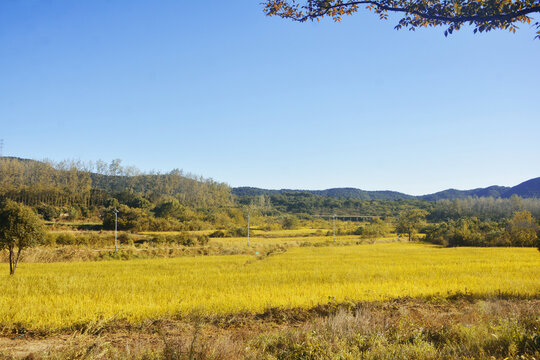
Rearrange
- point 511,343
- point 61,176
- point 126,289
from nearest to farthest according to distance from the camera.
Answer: point 511,343 → point 126,289 → point 61,176

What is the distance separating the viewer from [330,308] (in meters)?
10.6

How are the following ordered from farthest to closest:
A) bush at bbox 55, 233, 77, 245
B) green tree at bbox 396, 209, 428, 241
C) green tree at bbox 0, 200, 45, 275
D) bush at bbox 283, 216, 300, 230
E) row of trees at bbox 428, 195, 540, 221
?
bush at bbox 283, 216, 300, 230
row of trees at bbox 428, 195, 540, 221
green tree at bbox 396, 209, 428, 241
bush at bbox 55, 233, 77, 245
green tree at bbox 0, 200, 45, 275

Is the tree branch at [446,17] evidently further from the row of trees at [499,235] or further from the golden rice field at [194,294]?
the row of trees at [499,235]

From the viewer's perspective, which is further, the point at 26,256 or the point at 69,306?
the point at 26,256

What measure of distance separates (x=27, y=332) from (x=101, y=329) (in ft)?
6.47

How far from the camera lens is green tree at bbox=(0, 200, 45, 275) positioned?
60.7 feet

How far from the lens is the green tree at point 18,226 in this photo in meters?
18.5

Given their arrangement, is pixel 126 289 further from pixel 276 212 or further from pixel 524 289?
pixel 276 212

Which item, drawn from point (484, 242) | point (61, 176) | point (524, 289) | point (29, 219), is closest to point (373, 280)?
point (524, 289)

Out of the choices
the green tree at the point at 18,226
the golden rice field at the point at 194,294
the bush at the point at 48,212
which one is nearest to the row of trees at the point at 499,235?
the golden rice field at the point at 194,294

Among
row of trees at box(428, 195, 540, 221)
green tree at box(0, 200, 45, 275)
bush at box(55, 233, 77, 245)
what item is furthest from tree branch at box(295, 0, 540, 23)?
row of trees at box(428, 195, 540, 221)

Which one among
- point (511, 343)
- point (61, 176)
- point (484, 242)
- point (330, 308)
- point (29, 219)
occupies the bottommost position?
point (484, 242)

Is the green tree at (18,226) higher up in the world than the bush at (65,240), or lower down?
higher up

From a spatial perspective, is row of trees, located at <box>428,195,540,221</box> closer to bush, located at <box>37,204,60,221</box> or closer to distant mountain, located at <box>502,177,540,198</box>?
distant mountain, located at <box>502,177,540,198</box>
